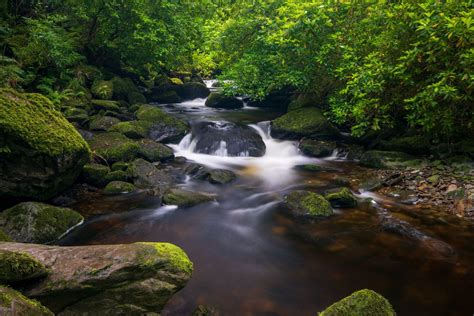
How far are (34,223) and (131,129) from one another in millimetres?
6141

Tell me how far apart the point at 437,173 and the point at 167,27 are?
1244 centimetres

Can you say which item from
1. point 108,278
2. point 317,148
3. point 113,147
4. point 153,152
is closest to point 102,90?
point 153,152

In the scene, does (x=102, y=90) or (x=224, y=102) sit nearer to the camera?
(x=102, y=90)

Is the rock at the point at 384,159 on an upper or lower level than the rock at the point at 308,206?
upper

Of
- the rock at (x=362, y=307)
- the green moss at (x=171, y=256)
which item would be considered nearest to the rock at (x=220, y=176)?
the green moss at (x=171, y=256)

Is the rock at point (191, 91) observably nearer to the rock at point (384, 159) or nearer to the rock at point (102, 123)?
the rock at point (102, 123)

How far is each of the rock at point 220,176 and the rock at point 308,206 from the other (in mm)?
2441

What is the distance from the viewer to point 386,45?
970 cm

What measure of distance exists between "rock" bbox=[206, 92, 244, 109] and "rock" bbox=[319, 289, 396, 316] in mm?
16675

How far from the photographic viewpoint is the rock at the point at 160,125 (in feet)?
42.3

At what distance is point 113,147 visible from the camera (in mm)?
10164

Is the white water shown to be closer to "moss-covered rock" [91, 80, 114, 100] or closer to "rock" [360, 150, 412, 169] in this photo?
"rock" [360, 150, 412, 169]

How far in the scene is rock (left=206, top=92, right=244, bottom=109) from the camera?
19.4m

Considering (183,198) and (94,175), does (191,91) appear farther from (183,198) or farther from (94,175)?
(183,198)
